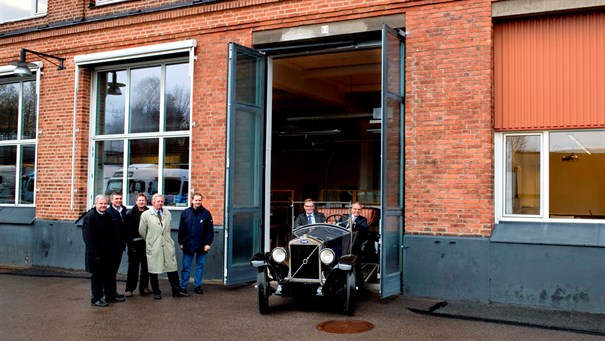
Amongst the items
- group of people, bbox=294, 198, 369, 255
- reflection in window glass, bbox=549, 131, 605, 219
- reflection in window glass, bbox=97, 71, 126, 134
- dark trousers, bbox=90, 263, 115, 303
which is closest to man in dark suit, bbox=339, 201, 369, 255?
group of people, bbox=294, 198, 369, 255

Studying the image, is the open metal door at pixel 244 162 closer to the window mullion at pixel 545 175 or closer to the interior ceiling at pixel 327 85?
the interior ceiling at pixel 327 85

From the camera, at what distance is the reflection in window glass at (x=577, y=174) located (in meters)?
9.33

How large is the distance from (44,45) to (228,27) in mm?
5062

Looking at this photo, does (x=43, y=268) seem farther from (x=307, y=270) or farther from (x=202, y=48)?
(x=307, y=270)

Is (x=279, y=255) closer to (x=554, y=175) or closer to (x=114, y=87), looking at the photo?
(x=554, y=175)

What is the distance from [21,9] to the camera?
1512 centimetres

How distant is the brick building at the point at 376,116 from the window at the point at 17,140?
43mm

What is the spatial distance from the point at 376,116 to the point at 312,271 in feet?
18.7

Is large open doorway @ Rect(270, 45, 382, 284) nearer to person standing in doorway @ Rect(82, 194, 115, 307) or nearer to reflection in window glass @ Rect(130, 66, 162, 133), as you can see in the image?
reflection in window glass @ Rect(130, 66, 162, 133)

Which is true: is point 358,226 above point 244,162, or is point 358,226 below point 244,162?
below

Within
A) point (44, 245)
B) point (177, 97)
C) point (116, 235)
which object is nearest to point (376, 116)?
point (177, 97)

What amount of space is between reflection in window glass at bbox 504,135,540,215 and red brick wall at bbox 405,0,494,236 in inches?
17.1

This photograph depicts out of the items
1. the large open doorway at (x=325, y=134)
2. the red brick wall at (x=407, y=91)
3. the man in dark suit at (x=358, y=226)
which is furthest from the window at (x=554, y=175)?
the large open doorway at (x=325, y=134)

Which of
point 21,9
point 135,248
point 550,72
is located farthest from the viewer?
point 21,9
